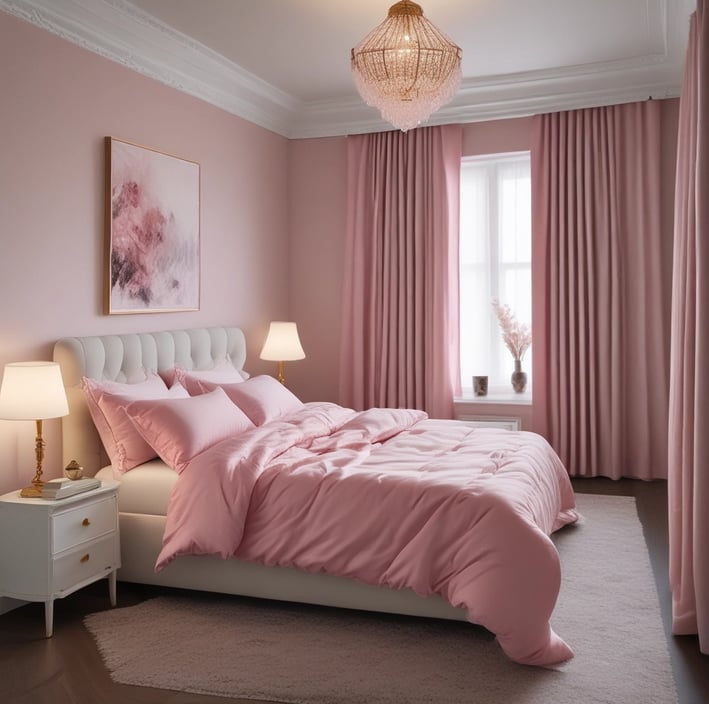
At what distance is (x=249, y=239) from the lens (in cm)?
613

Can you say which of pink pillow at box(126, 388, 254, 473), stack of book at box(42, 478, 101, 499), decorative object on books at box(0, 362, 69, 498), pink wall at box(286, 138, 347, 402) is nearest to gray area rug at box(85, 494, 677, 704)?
stack of book at box(42, 478, 101, 499)

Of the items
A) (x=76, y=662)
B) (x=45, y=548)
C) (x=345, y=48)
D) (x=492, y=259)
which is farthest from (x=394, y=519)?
(x=492, y=259)

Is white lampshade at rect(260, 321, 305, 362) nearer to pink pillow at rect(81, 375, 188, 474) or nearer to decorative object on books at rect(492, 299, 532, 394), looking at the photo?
decorative object on books at rect(492, 299, 532, 394)

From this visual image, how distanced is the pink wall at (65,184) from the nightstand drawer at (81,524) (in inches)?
20.9

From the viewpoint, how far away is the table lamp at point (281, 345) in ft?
19.2

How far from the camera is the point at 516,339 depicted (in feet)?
20.6

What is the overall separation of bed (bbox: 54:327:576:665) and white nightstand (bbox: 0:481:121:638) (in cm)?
36

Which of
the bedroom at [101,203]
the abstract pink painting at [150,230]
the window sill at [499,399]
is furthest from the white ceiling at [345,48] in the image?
the window sill at [499,399]

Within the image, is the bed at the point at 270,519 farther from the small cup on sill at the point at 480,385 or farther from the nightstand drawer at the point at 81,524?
the small cup on sill at the point at 480,385

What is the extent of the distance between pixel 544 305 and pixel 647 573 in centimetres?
261

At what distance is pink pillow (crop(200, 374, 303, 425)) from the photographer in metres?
4.49

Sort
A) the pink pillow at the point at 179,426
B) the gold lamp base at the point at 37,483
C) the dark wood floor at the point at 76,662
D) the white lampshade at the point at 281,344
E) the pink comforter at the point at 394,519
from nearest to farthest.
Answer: the dark wood floor at the point at 76,662, the pink comforter at the point at 394,519, the gold lamp base at the point at 37,483, the pink pillow at the point at 179,426, the white lampshade at the point at 281,344

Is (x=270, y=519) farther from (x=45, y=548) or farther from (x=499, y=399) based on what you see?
(x=499, y=399)

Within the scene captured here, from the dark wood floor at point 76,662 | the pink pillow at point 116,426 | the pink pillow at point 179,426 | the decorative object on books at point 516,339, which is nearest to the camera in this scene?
the dark wood floor at point 76,662
